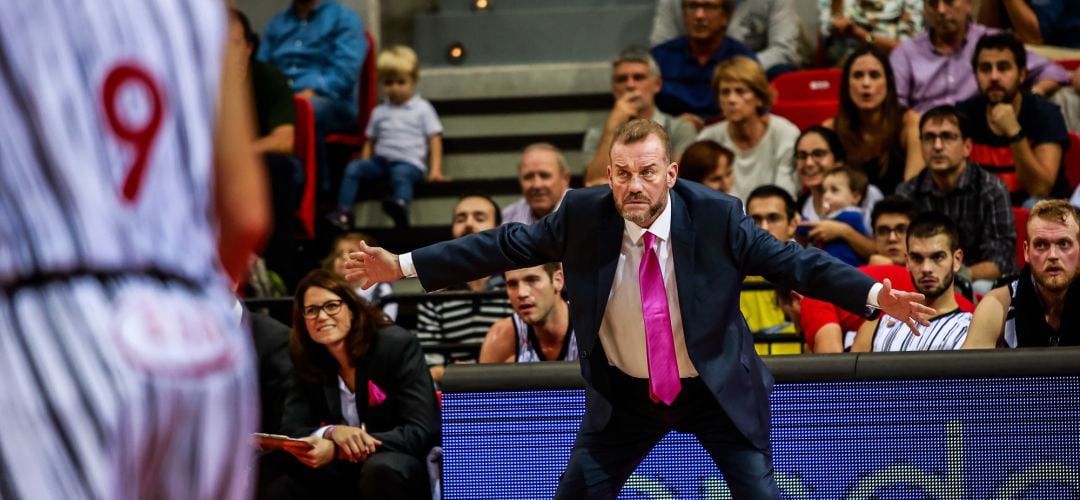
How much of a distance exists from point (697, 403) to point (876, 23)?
610 cm

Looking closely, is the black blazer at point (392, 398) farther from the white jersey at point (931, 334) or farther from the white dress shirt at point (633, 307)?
the white jersey at point (931, 334)

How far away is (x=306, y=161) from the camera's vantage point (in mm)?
9555

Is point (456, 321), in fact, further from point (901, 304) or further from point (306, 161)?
point (901, 304)

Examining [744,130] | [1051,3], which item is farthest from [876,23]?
[744,130]

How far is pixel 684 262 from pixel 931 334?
6.73 feet

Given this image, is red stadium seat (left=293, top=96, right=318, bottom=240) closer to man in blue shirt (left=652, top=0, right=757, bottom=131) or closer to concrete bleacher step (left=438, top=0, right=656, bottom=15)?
man in blue shirt (left=652, top=0, right=757, bottom=131)

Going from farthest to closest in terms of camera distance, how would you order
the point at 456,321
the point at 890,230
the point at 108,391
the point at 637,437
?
1. the point at 456,321
2. the point at 890,230
3. the point at 637,437
4. the point at 108,391

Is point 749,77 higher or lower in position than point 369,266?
higher

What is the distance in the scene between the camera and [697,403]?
4688 millimetres

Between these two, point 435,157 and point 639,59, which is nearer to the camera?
point 639,59

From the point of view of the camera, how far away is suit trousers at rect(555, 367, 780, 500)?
4.64 metres

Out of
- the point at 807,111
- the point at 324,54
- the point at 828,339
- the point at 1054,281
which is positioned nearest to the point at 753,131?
the point at 807,111

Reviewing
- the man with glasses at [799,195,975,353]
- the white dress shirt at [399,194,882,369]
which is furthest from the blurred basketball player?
the man with glasses at [799,195,975,353]

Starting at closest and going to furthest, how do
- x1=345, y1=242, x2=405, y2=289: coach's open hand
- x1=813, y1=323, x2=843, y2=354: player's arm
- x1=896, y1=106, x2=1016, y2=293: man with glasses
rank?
1. x1=345, y1=242, x2=405, y2=289: coach's open hand
2. x1=813, y1=323, x2=843, y2=354: player's arm
3. x1=896, y1=106, x2=1016, y2=293: man with glasses
